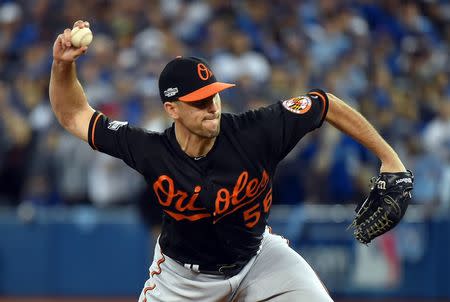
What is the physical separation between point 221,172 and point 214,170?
0.04m

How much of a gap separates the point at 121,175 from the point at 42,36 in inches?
129

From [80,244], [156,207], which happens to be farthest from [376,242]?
[80,244]

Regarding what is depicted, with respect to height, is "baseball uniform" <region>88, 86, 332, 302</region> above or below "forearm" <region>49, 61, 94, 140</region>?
below

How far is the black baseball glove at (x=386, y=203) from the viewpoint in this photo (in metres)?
5.39

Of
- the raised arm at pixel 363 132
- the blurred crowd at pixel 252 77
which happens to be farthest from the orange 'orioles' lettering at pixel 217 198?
the blurred crowd at pixel 252 77

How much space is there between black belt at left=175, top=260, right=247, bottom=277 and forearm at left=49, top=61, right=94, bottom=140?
98 centimetres

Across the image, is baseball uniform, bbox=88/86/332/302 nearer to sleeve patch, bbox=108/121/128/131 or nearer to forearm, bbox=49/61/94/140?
sleeve patch, bbox=108/121/128/131

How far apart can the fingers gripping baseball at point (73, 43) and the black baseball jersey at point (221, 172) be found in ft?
1.45

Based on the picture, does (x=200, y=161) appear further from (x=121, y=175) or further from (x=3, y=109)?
(x=3, y=109)

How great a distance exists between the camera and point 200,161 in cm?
548

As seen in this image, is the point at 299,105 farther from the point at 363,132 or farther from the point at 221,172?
the point at 221,172

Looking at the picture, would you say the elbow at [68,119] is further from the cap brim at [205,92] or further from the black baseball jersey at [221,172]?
the cap brim at [205,92]

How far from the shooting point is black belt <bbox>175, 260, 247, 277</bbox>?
217 inches

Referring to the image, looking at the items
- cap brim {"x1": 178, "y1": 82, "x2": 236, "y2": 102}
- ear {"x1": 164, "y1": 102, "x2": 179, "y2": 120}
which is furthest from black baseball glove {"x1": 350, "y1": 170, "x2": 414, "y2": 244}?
ear {"x1": 164, "y1": 102, "x2": 179, "y2": 120}
